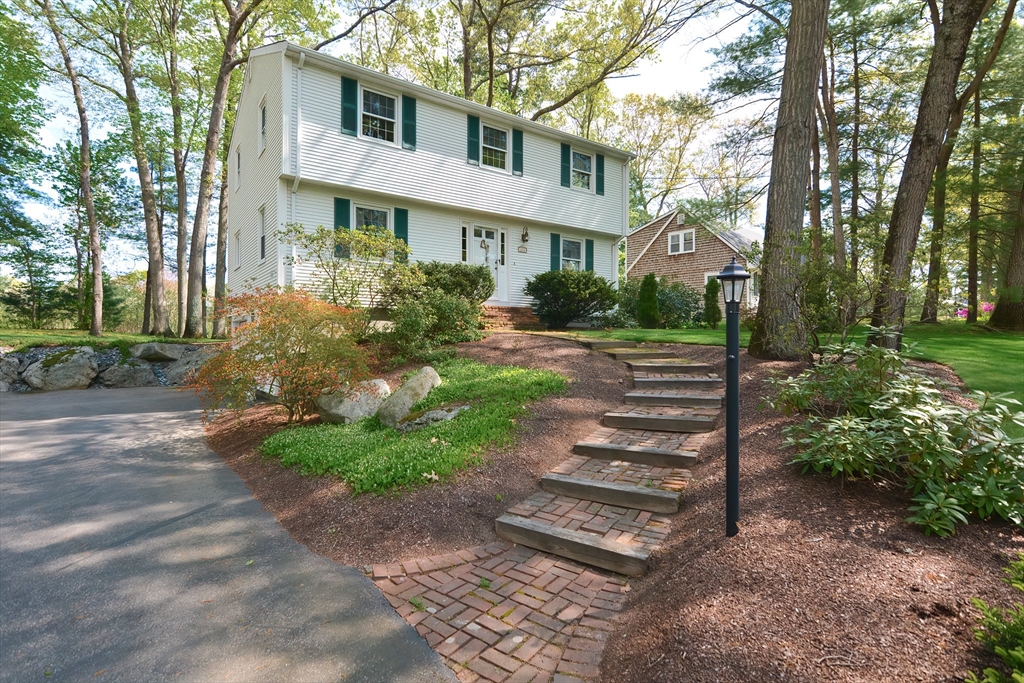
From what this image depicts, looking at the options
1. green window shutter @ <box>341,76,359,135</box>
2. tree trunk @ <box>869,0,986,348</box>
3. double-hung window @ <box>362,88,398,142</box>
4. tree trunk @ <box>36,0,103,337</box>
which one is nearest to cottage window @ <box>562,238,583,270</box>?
double-hung window @ <box>362,88,398,142</box>

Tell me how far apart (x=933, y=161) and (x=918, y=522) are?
6413 millimetres

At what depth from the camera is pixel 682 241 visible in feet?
76.6

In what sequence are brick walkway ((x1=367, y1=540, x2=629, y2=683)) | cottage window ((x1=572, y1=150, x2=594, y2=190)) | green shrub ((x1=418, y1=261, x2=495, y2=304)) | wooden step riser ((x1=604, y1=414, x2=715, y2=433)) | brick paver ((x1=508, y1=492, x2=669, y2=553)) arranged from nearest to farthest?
brick walkway ((x1=367, y1=540, x2=629, y2=683)) < brick paver ((x1=508, y1=492, x2=669, y2=553)) < wooden step riser ((x1=604, y1=414, x2=715, y2=433)) < green shrub ((x1=418, y1=261, x2=495, y2=304)) < cottage window ((x1=572, y1=150, x2=594, y2=190))

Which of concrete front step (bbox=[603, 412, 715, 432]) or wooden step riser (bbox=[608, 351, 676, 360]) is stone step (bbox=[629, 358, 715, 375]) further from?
concrete front step (bbox=[603, 412, 715, 432])

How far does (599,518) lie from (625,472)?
0.74 metres

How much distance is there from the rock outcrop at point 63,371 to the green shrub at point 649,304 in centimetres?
1456

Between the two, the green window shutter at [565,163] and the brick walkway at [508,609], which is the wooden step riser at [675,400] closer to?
the brick walkway at [508,609]

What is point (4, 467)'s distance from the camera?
5.84 m

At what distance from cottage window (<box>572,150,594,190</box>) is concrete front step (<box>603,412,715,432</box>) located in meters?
12.0

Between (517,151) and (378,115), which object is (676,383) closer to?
(378,115)

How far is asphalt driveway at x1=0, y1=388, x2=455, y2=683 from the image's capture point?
245 cm

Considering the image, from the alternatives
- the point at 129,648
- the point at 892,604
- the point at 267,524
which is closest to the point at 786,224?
the point at 892,604

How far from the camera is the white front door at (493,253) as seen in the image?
14117 millimetres

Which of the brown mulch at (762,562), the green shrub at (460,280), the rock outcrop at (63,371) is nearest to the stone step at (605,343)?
the green shrub at (460,280)
